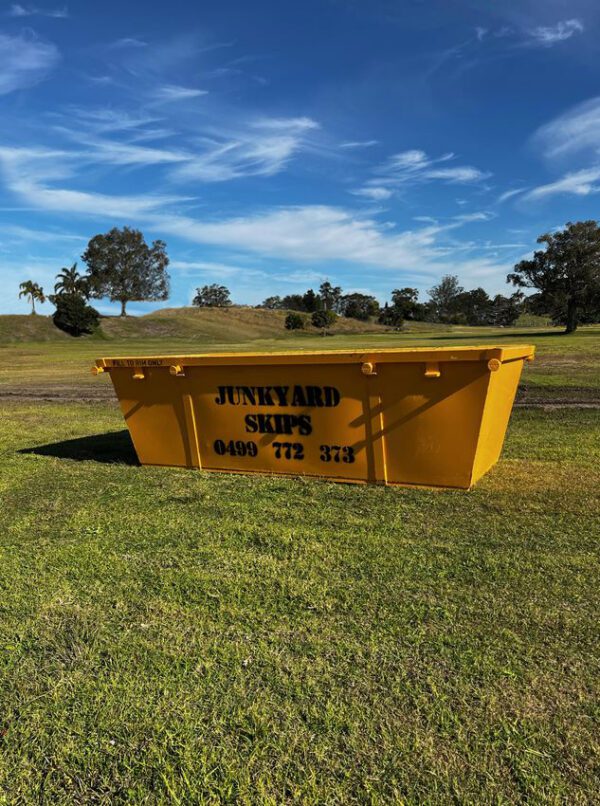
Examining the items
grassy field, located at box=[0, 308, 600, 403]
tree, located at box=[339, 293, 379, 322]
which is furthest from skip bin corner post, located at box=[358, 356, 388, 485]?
tree, located at box=[339, 293, 379, 322]

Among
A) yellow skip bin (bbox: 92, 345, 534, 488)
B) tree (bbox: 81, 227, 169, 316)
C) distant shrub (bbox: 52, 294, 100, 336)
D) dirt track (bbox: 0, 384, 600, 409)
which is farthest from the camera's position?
tree (bbox: 81, 227, 169, 316)

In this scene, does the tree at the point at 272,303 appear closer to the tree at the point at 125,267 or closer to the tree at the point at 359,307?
the tree at the point at 359,307

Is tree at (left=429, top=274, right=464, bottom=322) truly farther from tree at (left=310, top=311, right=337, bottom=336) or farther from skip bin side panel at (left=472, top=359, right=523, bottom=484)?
skip bin side panel at (left=472, top=359, right=523, bottom=484)

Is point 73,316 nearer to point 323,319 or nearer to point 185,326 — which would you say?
point 185,326

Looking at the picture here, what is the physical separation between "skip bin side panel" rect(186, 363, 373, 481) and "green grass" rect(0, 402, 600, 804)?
568mm

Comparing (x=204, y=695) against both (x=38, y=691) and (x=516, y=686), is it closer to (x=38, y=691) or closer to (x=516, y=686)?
(x=38, y=691)

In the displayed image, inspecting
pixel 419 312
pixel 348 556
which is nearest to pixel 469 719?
pixel 348 556

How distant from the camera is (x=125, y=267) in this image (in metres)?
81.7

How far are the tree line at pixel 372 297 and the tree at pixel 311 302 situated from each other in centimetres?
20

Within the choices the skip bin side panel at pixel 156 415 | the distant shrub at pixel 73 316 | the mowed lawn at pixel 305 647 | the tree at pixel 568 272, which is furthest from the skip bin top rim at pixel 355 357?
the distant shrub at pixel 73 316

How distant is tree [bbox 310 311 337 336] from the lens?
281 feet

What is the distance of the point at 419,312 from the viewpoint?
101000 millimetres

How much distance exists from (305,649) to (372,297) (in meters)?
115

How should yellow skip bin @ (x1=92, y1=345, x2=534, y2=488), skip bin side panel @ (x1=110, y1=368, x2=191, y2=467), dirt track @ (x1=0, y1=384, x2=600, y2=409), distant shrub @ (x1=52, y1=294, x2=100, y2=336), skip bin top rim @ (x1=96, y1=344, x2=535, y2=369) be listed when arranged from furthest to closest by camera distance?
distant shrub @ (x1=52, y1=294, x2=100, y2=336) → dirt track @ (x1=0, y1=384, x2=600, y2=409) → skip bin side panel @ (x1=110, y1=368, x2=191, y2=467) → yellow skip bin @ (x1=92, y1=345, x2=534, y2=488) → skip bin top rim @ (x1=96, y1=344, x2=535, y2=369)
